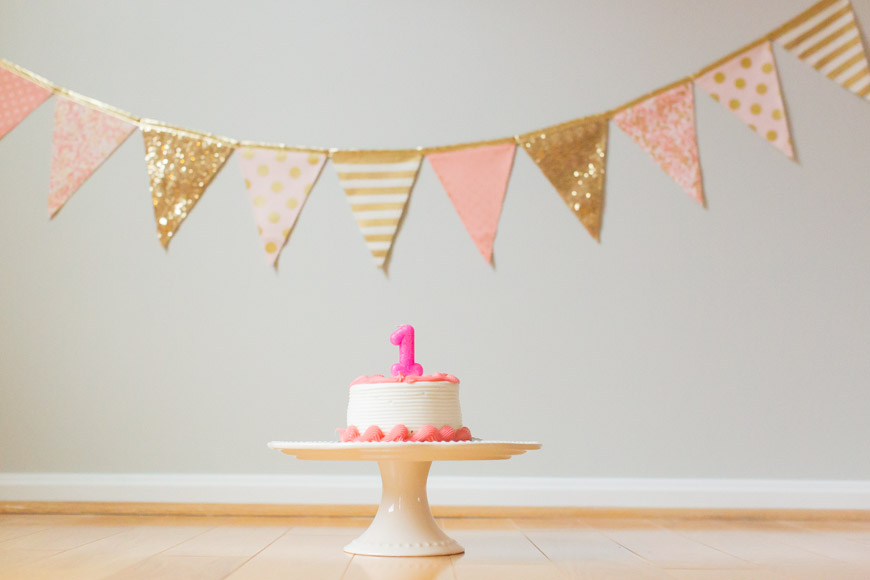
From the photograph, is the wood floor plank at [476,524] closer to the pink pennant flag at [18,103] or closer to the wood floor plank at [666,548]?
the wood floor plank at [666,548]

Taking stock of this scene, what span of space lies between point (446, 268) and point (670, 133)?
27.2 inches

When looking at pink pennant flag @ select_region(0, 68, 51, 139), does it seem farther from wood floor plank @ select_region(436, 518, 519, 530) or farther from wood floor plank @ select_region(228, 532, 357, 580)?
wood floor plank @ select_region(436, 518, 519, 530)

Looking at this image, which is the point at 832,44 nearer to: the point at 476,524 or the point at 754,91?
the point at 754,91

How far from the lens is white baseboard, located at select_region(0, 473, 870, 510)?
197cm

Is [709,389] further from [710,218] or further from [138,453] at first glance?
[138,453]

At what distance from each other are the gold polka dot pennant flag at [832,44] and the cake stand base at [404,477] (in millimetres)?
1481

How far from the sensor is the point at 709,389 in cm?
204

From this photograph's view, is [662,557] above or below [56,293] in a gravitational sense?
below

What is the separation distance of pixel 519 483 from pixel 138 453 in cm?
97

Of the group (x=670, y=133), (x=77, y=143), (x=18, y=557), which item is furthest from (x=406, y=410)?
(x=77, y=143)

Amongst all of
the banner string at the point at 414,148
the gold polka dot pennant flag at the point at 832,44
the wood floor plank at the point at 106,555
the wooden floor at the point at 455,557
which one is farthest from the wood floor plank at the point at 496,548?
the gold polka dot pennant flag at the point at 832,44

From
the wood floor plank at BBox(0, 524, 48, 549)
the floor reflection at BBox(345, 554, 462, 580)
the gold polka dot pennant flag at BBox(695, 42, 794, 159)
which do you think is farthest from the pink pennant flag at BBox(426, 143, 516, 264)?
the wood floor plank at BBox(0, 524, 48, 549)

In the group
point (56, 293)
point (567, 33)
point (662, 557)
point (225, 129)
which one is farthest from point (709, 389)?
point (56, 293)

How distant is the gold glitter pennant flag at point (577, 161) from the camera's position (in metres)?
2.08
